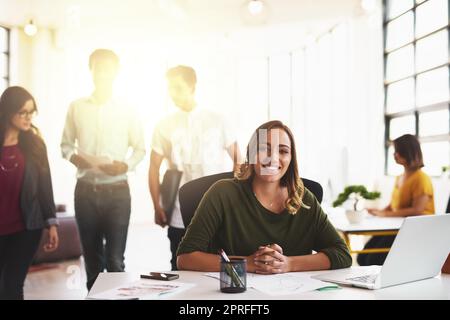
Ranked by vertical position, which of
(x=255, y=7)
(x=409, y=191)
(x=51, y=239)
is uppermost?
(x=255, y=7)

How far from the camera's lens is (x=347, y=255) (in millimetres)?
1807

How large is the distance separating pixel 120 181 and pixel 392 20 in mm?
4780

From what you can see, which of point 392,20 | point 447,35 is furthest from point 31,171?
point 392,20

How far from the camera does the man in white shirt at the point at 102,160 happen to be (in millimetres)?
2943

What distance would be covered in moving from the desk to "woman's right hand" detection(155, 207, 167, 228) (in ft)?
3.42

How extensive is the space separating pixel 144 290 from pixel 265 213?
0.63 meters

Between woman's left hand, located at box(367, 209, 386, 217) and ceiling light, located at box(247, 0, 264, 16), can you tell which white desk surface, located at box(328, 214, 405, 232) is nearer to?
woman's left hand, located at box(367, 209, 386, 217)

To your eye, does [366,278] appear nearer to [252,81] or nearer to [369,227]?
[369,227]

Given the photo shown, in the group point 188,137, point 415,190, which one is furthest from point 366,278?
point 415,190

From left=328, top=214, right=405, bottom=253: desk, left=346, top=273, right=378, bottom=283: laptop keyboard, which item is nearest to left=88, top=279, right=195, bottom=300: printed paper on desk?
left=346, top=273, right=378, bottom=283: laptop keyboard

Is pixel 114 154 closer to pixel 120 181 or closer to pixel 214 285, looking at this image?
pixel 120 181

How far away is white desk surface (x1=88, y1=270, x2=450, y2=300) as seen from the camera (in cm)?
134

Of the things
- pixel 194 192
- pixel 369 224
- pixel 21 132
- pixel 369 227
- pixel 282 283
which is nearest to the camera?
pixel 282 283

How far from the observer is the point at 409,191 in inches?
146
